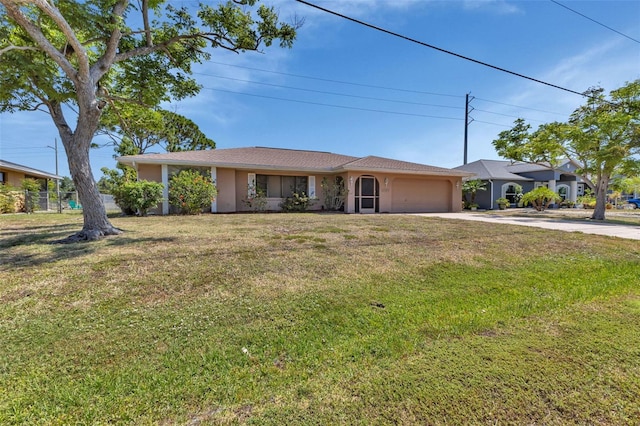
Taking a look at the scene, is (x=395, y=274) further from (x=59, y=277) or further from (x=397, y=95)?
(x=397, y=95)

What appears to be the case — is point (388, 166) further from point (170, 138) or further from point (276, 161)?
point (170, 138)

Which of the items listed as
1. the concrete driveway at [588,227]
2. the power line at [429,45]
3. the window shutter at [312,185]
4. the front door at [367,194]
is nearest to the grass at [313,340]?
the power line at [429,45]

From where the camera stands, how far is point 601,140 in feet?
45.3

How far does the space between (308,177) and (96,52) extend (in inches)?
412

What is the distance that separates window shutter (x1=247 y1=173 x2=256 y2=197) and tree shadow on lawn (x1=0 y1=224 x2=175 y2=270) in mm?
8080

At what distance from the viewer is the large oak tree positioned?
6488 mm

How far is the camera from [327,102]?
65.3ft

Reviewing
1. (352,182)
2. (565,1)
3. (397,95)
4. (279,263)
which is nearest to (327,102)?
(397,95)

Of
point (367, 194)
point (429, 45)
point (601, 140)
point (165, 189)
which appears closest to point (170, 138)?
point (165, 189)

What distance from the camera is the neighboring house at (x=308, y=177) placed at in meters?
13.7

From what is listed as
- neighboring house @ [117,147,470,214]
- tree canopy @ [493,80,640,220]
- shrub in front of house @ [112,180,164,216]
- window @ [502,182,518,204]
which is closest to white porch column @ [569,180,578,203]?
window @ [502,182,518,204]

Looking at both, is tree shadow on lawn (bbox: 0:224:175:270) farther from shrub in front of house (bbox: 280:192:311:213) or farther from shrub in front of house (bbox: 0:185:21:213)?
shrub in front of house (bbox: 0:185:21:213)

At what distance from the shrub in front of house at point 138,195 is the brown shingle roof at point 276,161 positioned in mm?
1447

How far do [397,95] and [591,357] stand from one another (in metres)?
20.4
